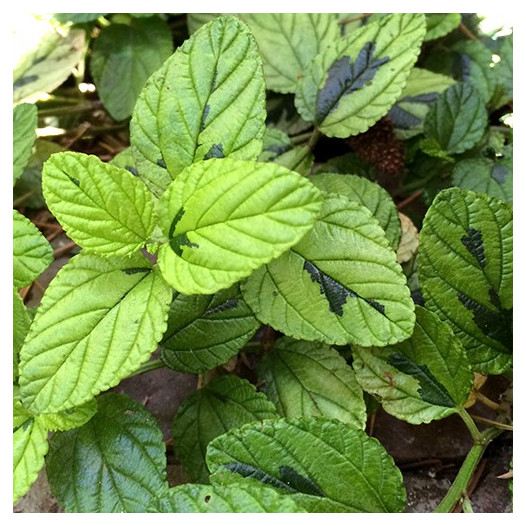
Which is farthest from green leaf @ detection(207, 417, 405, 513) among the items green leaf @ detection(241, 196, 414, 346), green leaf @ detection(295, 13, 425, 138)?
green leaf @ detection(295, 13, 425, 138)

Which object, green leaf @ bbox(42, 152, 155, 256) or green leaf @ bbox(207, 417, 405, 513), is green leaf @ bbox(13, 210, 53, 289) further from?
green leaf @ bbox(207, 417, 405, 513)

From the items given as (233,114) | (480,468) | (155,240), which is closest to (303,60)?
(233,114)

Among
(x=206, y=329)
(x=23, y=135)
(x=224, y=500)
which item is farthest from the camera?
(x=23, y=135)

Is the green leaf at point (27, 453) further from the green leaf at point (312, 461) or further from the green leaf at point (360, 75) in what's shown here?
the green leaf at point (360, 75)

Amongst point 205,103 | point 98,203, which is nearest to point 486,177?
point 205,103

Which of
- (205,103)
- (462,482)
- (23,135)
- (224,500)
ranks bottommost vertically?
(462,482)

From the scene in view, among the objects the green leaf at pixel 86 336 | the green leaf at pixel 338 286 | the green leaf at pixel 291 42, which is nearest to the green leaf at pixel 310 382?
the green leaf at pixel 338 286

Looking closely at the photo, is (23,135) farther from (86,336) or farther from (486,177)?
(486,177)
